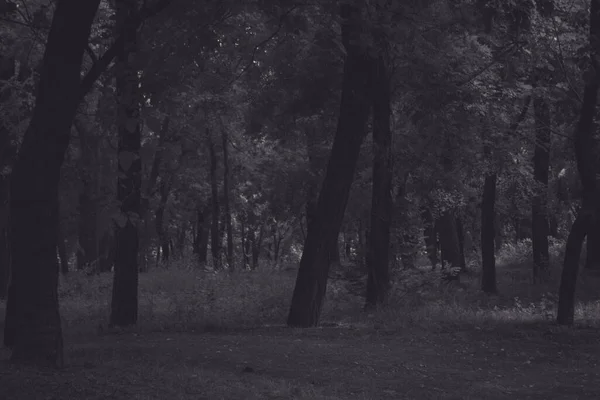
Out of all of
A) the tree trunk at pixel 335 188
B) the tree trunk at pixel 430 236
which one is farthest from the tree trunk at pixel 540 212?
the tree trunk at pixel 335 188

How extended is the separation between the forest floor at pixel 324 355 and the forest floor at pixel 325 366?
19 millimetres

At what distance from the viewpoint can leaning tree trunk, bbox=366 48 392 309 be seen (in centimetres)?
2031

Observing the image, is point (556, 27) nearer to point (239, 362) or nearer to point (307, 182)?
point (239, 362)

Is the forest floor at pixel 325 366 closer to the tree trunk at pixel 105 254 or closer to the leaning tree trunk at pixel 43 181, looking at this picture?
the leaning tree trunk at pixel 43 181

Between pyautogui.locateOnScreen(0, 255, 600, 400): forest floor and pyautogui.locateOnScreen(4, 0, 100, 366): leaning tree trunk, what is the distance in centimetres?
49

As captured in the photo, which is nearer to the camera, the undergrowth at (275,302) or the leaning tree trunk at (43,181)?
the leaning tree trunk at (43,181)

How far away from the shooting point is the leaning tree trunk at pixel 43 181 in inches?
368

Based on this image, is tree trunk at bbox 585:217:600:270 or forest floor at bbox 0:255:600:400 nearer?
forest floor at bbox 0:255:600:400

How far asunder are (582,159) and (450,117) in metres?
3.14

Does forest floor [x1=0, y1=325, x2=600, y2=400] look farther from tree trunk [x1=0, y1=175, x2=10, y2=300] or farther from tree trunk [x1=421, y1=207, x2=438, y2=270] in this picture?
tree trunk [x1=421, y1=207, x2=438, y2=270]

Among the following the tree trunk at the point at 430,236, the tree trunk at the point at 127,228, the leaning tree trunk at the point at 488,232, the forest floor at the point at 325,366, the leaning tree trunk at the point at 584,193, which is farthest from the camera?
the tree trunk at the point at 430,236

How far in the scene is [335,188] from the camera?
16.2 meters

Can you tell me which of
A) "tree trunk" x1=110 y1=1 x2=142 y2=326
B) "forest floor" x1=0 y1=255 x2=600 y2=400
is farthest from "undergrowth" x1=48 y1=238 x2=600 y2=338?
"tree trunk" x1=110 y1=1 x2=142 y2=326

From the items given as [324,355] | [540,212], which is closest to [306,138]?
[540,212]
